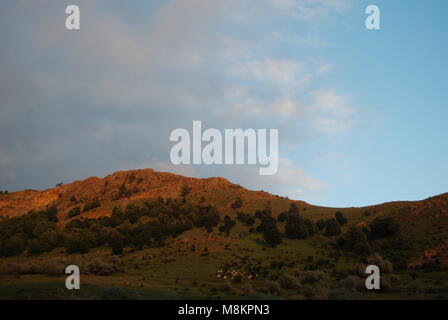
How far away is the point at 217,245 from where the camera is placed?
209ft

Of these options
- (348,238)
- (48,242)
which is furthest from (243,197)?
(48,242)

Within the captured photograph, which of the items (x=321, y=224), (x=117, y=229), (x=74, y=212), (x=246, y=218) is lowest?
(x=117, y=229)

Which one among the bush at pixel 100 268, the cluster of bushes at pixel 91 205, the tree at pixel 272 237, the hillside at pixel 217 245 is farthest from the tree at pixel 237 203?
the bush at pixel 100 268

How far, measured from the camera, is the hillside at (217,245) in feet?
121

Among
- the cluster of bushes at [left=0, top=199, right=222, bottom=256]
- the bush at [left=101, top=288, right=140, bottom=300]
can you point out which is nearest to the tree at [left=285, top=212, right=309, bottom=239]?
the cluster of bushes at [left=0, top=199, right=222, bottom=256]

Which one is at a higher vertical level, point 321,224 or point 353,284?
point 321,224

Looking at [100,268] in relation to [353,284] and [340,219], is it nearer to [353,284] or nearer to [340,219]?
[353,284]

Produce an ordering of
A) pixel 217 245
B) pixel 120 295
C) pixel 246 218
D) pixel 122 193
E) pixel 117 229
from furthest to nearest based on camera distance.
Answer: pixel 122 193, pixel 117 229, pixel 246 218, pixel 217 245, pixel 120 295

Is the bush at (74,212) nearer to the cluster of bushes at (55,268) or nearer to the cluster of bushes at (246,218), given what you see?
the cluster of bushes at (246,218)

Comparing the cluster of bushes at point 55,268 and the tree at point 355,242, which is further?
the tree at point 355,242

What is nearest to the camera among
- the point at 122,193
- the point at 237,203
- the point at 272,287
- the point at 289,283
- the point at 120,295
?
the point at 120,295

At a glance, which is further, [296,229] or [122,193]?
[122,193]

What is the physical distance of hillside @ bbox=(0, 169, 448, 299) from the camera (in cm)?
3684

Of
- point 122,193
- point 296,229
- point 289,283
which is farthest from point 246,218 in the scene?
point 122,193
